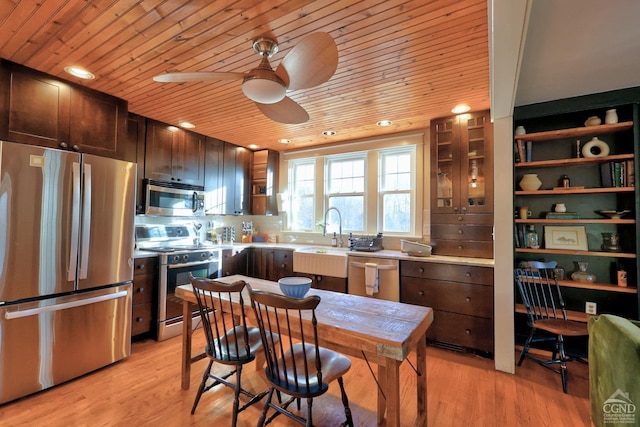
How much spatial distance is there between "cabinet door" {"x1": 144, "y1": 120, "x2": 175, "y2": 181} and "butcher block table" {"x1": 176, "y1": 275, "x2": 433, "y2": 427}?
1976 millimetres

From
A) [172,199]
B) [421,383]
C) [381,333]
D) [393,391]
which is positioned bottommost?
[421,383]

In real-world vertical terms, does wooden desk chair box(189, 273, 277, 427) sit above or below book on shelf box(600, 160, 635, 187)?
below

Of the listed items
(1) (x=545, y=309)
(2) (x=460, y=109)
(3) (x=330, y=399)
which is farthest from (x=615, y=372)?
(2) (x=460, y=109)

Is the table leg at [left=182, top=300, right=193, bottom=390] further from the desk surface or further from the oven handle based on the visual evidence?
the oven handle

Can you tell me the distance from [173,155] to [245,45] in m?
2.22

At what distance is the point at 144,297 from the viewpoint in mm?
2996

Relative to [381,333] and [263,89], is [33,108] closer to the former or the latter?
[263,89]

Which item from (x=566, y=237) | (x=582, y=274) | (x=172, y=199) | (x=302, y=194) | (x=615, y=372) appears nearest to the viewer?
(x=615, y=372)

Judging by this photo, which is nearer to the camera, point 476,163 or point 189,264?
point 476,163

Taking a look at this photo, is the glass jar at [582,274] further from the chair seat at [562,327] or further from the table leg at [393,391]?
the table leg at [393,391]

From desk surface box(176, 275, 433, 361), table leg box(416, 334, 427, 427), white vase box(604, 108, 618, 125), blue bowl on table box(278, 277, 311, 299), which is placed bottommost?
table leg box(416, 334, 427, 427)

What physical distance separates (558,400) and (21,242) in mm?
4075

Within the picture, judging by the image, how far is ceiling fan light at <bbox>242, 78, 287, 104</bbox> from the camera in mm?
1640

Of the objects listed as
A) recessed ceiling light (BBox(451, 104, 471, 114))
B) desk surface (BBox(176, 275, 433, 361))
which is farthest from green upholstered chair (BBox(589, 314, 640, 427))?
recessed ceiling light (BBox(451, 104, 471, 114))
